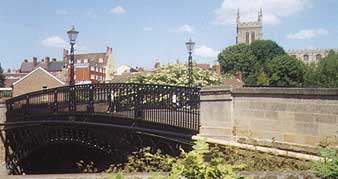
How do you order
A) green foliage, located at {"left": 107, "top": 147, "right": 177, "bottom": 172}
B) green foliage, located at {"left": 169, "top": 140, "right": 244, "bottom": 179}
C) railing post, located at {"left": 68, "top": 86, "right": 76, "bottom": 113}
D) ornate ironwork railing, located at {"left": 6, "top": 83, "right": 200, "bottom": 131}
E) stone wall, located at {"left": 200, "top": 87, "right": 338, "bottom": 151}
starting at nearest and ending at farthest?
green foliage, located at {"left": 169, "top": 140, "right": 244, "bottom": 179} < green foliage, located at {"left": 107, "top": 147, "right": 177, "bottom": 172} < stone wall, located at {"left": 200, "top": 87, "right": 338, "bottom": 151} < ornate ironwork railing, located at {"left": 6, "top": 83, "right": 200, "bottom": 131} < railing post, located at {"left": 68, "top": 86, "right": 76, "bottom": 113}

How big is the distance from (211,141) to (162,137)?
8.80ft

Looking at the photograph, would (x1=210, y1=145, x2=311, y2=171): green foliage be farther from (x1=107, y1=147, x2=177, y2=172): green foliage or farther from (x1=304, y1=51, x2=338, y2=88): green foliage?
(x1=304, y1=51, x2=338, y2=88): green foliage

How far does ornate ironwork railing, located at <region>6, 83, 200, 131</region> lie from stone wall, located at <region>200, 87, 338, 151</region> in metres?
1.16

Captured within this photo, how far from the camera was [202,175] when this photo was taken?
140 inches

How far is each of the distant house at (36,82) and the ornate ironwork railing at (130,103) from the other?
3295 centimetres

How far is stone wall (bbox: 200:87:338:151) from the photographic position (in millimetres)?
7676

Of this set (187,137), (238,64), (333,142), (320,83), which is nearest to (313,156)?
(333,142)

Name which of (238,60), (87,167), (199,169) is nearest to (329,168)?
(199,169)

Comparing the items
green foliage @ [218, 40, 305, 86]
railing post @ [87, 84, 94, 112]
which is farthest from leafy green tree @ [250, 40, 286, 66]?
railing post @ [87, 84, 94, 112]

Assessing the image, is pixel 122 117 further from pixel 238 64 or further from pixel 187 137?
pixel 238 64

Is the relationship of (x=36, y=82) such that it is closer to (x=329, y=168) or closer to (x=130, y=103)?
(x=130, y=103)

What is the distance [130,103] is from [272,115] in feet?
22.9

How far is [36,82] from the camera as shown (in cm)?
5438

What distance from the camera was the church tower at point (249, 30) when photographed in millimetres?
133750
